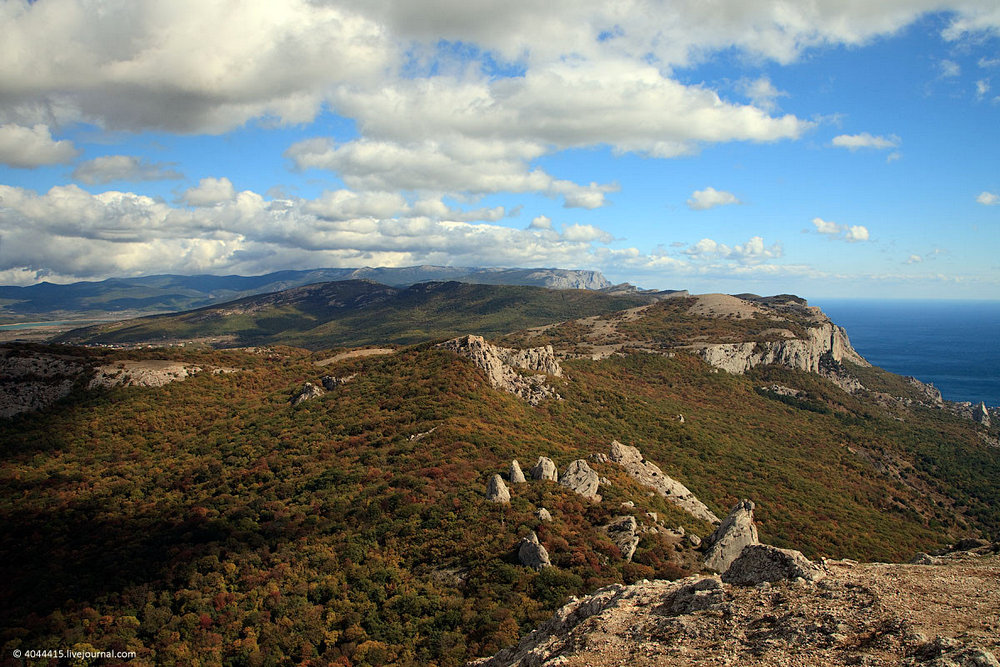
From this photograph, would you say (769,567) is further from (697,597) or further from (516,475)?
(516,475)

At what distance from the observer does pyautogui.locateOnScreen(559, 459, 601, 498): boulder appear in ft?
130

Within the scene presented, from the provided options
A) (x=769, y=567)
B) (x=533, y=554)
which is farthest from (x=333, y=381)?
(x=769, y=567)

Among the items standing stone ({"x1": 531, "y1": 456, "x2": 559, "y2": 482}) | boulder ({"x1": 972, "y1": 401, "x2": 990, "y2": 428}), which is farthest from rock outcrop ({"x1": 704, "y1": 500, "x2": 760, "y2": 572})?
boulder ({"x1": 972, "y1": 401, "x2": 990, "y2": 428})

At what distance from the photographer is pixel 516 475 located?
39500 mm

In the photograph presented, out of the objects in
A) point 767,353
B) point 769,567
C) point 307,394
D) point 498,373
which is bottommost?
point 767,353

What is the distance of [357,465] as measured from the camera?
4256cm

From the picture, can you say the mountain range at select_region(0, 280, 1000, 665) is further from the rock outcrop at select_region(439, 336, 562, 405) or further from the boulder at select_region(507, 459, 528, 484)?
the rock outcrop at select_region(439, 336, 562, 405)

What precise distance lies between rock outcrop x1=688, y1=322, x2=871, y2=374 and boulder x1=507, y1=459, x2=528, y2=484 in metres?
110

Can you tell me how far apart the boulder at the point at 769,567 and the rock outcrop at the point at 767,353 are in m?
125

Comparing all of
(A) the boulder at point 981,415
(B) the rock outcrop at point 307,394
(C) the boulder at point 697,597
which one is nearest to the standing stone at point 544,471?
(C) the boulder at point 697,597

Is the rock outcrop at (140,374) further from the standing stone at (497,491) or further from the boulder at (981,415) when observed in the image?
the boulder at (981,415)

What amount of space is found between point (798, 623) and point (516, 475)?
26706 mm

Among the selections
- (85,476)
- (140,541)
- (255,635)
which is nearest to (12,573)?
(140,541)

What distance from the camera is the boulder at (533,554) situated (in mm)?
28047
